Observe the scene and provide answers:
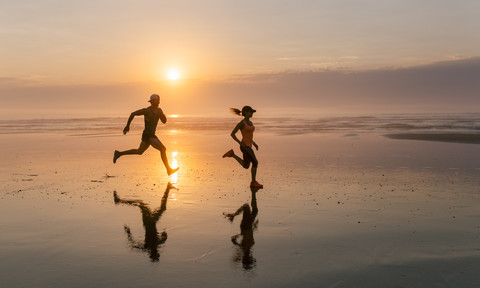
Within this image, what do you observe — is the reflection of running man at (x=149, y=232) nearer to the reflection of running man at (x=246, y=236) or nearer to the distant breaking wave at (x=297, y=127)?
the reflection of running man at (x=246, y=236)

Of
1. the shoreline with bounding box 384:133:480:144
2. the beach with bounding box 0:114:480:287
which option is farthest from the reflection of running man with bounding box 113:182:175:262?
the shoreline with bounding box 384:133:480:144

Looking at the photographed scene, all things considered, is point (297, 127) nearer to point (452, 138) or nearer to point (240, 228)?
point (452, 138)

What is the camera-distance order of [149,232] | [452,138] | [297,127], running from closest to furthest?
[149,232], [452,138], [297,127]

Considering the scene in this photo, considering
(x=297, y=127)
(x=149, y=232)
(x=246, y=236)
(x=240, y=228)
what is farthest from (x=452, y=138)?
(x=149, y=232)

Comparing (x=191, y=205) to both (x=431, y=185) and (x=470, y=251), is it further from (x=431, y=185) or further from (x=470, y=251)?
(x=431, y=185)

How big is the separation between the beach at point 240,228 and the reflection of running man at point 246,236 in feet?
0.12

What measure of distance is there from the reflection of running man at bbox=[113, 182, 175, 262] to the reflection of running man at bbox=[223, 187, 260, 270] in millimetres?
1134

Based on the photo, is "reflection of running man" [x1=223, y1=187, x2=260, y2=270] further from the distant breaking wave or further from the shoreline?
the distant breaking wave

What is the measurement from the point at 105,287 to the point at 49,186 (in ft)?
24.7

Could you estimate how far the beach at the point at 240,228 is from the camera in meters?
5.40

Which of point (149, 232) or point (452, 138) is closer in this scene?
point (149, 232)

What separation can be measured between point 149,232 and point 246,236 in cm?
163

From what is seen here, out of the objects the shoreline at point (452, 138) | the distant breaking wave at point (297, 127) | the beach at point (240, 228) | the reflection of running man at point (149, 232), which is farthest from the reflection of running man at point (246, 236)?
the distant breaking wave at point (297, 127)

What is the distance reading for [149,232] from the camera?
24.1 feet
